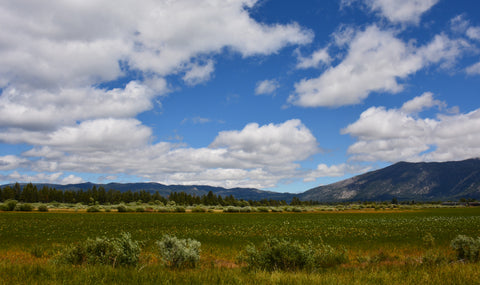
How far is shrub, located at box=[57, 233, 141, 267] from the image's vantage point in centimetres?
1070

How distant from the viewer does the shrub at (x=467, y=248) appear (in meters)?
13.2

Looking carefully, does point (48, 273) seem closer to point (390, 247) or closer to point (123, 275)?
point (123, 275)

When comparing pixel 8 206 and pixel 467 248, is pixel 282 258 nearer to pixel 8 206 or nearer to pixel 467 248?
pixel 467 248

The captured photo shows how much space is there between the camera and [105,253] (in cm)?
1133

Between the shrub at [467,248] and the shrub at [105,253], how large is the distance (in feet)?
49.0

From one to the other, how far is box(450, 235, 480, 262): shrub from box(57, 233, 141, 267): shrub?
14.9 metres

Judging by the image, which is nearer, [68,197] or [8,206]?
[8,206]

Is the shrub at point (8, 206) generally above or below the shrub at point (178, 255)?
below

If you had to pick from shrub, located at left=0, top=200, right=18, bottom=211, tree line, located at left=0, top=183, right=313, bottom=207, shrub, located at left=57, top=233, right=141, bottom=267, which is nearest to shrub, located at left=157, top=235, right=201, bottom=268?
shrub, located at left=57, top=233, right=141, bottom=267

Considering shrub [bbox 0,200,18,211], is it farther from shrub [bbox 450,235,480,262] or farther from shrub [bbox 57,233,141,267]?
shrub [bbox 450,235,480,262]

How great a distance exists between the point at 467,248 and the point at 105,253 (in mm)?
16648

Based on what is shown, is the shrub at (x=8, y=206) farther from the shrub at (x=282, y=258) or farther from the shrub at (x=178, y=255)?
the shrub at (x=282, y=258)

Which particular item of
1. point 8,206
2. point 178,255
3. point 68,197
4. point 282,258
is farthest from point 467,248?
point 68,197

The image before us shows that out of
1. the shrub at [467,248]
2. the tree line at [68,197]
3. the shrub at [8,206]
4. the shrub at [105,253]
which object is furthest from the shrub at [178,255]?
the tree line at [68,197]
